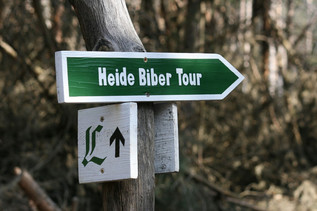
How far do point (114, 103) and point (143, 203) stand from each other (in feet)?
1.34

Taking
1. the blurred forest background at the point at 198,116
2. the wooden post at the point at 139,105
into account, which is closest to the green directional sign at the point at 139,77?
the wooden post at the point at 139,105

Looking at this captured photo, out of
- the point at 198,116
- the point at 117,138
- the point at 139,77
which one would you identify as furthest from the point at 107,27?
the point at 198,116

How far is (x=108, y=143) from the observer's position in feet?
6.11

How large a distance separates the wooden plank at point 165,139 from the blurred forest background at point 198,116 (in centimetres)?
272

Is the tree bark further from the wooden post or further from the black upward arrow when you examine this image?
the black upward arrow

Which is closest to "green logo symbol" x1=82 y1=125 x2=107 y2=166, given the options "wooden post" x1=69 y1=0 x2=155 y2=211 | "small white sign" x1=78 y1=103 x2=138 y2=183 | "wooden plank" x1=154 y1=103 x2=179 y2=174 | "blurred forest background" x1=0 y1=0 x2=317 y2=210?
"small white sign" x1=78 y1=103 x2=138 y2=183

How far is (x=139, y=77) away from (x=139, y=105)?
11 cm

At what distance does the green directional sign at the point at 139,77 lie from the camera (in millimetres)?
1784

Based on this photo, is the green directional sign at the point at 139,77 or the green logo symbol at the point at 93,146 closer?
the green directional sign at the point at 139,77

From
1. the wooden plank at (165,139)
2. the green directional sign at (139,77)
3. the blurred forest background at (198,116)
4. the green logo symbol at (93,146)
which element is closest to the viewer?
the green directional sign at (139,77)

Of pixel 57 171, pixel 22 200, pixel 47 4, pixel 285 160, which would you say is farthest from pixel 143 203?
pixel 285 160

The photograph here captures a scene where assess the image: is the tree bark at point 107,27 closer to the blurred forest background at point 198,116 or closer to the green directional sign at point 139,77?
the green directional sign at point 139,77

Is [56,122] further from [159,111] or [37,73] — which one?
[159,111]

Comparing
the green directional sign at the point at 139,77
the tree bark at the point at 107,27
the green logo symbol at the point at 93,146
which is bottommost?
the green logo symbol at the point at 93,146
